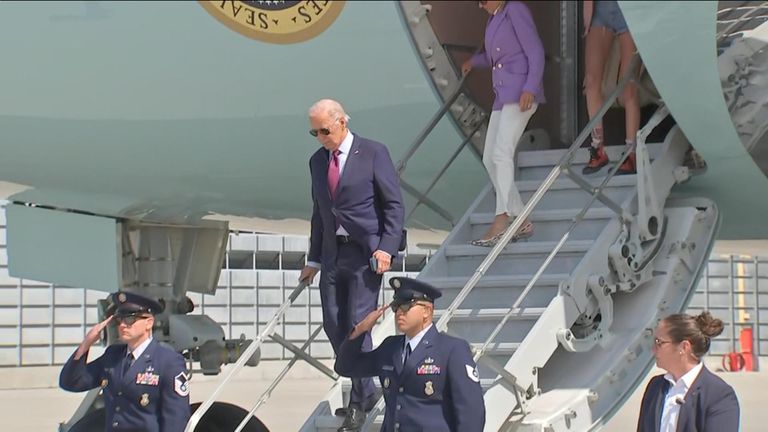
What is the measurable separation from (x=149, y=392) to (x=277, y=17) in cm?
178

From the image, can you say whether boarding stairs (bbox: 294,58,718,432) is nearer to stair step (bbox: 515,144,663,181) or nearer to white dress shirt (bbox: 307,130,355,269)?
stair step (bbox: 515,144,663,181)

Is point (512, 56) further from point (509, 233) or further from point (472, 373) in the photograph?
point (472, 373)

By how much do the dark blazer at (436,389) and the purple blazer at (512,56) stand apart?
186 cm

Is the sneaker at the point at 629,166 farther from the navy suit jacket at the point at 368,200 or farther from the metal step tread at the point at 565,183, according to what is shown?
the navy suit jacket at the point at 368,200

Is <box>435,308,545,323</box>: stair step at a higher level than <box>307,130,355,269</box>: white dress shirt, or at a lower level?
lower

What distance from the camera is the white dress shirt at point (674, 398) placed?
416 centimetres

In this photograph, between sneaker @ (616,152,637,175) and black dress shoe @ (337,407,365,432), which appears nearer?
black dress shoe @ (337,407,365,432)

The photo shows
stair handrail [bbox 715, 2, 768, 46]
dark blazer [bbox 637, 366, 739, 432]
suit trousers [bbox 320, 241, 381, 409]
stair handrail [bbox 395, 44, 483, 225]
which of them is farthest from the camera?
stair handrail [bbox 715, 2, 768, 46]

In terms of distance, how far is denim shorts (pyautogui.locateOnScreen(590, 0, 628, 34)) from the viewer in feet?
21.8

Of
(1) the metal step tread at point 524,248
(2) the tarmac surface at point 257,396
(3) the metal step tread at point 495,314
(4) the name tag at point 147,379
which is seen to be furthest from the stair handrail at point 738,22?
(2) the tarmac surface at point 257,396

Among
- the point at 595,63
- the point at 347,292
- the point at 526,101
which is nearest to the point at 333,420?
the point at 347,292

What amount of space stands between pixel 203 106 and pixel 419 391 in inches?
86.6

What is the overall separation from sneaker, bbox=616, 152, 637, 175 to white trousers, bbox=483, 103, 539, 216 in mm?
527

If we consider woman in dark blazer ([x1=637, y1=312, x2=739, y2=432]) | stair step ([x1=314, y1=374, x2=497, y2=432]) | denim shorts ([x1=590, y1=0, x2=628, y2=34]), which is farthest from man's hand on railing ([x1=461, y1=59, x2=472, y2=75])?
woman in dark blazer ([x1=637, y1=312, x2=739, y2=432])
